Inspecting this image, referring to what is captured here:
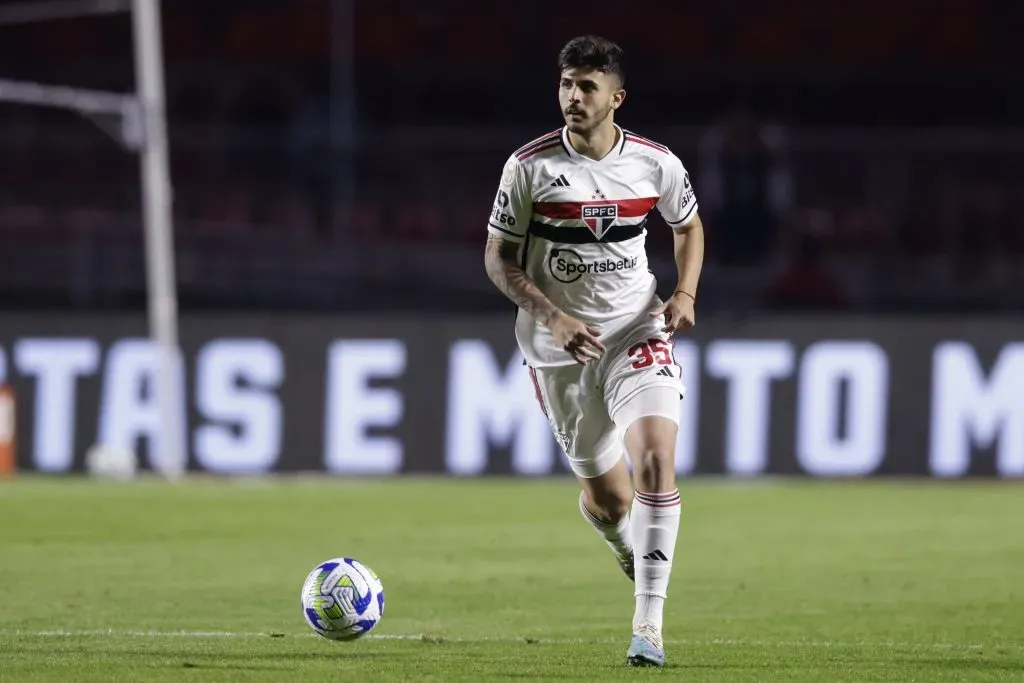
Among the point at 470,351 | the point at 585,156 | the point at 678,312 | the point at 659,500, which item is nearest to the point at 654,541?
the point at 659,500

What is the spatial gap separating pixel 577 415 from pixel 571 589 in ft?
7.80

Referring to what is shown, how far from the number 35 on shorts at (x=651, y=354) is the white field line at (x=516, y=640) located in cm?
117

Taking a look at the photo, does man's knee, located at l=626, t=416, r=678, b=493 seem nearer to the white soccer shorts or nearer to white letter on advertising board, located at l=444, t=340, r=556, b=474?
the white soccer shorts

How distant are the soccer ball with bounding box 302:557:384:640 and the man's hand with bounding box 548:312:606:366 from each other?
4.03 ft

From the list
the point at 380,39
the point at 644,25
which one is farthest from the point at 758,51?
the point at 380,39

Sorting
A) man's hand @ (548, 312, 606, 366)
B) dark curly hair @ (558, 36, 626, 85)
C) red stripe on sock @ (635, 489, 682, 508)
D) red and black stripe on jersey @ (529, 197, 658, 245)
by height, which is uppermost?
dark curly hair @ (558, 36, 626, 85)

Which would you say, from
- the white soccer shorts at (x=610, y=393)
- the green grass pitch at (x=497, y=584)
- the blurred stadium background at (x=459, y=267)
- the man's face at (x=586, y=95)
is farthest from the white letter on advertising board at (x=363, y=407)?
the man's face at (x=586, y=95)

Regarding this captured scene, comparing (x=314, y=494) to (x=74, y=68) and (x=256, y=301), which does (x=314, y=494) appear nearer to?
(x=256, y=301)

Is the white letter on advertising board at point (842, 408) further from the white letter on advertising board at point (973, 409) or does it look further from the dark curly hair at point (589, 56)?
the dark curly hair at point (589, 56)

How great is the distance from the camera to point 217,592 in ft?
32.4

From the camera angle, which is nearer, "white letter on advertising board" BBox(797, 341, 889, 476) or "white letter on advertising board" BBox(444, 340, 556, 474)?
"white letter on advertising board" BBox(797, 341, 889, 476)

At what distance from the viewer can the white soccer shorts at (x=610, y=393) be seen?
24.5 feet

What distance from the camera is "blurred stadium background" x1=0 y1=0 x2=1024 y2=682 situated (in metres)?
8.86

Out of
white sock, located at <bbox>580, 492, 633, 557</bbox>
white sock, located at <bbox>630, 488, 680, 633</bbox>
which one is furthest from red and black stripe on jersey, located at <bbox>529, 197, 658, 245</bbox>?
white sock, located at <bbox>580, 492, 633, 557</bbox>
